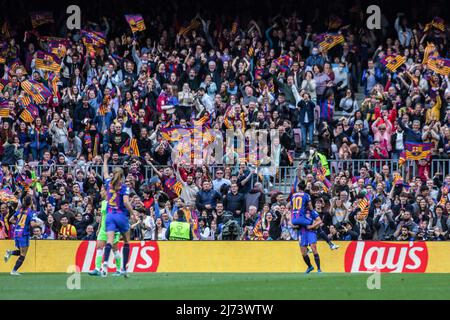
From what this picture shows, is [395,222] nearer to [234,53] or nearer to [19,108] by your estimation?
[234,53]

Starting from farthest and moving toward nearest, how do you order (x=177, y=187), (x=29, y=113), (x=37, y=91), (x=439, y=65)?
(x=37, y=91)
(x=29, y=113)
(x=439, y=65)
(x=177, y=187)

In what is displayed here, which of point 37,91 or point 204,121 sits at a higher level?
point 37,91

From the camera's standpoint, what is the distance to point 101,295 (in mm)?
20062

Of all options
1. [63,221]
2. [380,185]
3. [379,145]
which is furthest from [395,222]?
[63,221]

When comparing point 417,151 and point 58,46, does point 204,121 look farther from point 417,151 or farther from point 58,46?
point 58,46

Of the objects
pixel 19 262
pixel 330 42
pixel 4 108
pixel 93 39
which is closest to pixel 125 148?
pixel 4 108

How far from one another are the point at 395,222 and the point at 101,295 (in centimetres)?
984

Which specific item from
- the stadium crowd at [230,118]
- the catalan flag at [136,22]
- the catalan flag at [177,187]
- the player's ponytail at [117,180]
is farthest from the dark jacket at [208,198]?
the catalan flag at [136,22]

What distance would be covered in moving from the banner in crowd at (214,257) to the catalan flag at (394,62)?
678 centimetres

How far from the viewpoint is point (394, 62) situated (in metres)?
32.2

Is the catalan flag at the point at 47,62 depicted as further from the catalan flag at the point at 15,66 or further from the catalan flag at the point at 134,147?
the catalan flag at the point at 134,147

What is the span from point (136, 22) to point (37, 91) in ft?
11.5

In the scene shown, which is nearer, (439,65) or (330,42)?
(439,65)

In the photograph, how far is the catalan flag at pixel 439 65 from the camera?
3191cm
